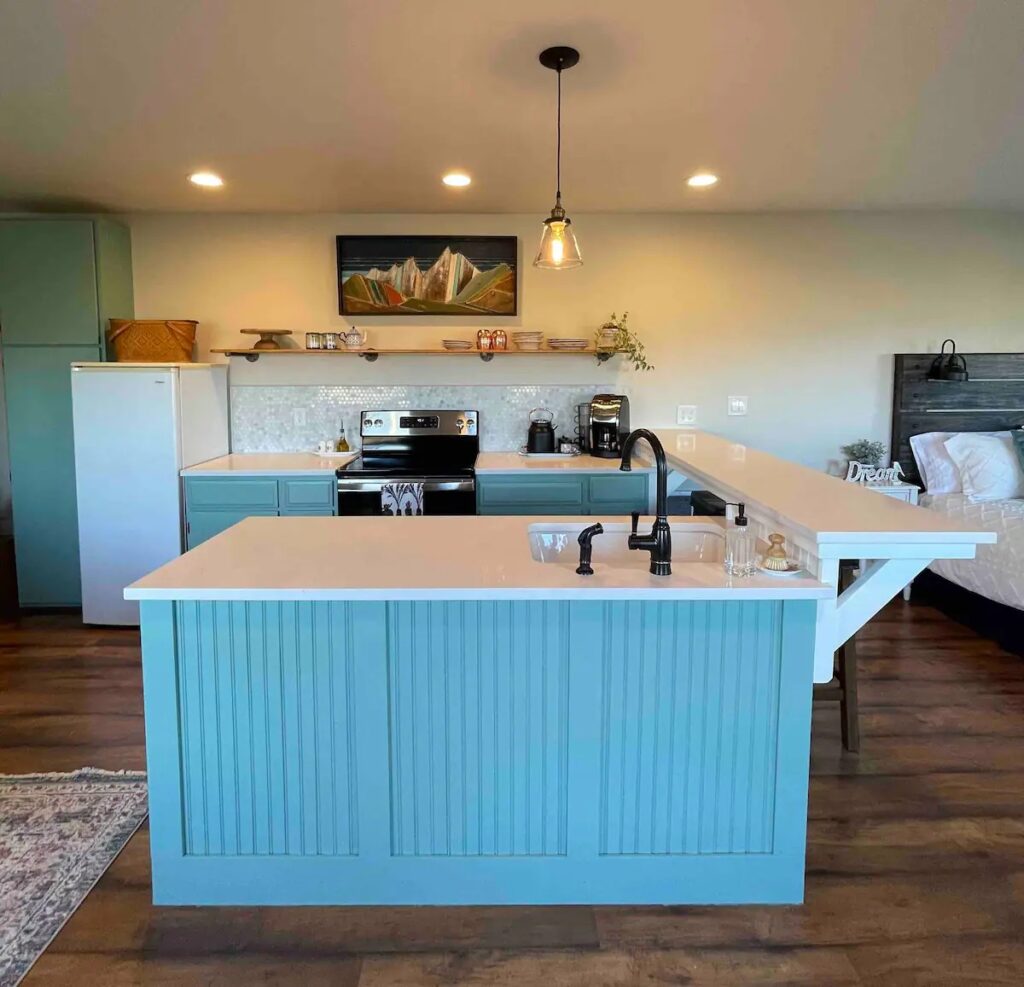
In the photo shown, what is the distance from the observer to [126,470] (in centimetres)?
385

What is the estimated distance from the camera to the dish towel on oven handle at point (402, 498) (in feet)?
12.6

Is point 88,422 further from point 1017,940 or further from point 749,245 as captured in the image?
point 1017,940

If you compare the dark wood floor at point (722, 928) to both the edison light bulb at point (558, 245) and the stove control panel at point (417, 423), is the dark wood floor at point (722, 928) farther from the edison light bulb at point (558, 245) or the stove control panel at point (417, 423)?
the stove control panel at point (417, 423)

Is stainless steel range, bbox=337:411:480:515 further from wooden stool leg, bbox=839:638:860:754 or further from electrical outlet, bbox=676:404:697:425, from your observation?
wooden stool leg, bbox=839:638:860:754

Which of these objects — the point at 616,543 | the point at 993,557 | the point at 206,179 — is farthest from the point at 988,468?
the point at 206,179

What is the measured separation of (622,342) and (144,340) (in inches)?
103

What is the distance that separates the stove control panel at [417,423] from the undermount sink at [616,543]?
226cm

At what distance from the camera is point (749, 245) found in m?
4.42

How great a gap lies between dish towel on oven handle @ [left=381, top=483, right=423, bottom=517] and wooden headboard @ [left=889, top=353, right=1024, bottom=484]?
287 centimetres

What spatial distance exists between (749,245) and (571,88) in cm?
222

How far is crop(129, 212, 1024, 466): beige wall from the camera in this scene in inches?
173

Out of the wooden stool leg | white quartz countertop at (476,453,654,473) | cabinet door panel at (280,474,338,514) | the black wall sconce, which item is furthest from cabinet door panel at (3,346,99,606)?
the black wall sconce

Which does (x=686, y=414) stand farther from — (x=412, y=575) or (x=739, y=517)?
(x=412, y=575)

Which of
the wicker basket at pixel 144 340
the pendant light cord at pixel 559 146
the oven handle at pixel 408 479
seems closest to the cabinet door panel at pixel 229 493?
the oven handle at pixel 408 479
